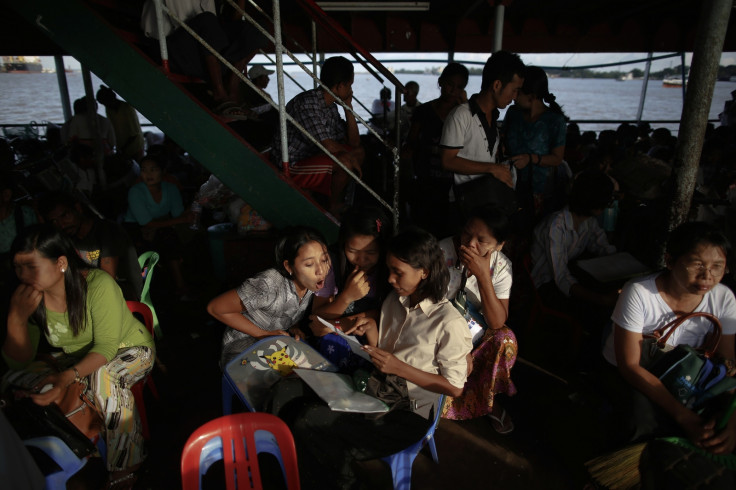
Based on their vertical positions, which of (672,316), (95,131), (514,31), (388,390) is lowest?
(388,390)

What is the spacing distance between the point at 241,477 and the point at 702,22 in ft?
12.1

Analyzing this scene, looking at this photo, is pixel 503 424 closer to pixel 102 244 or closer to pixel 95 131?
pixel 102 244

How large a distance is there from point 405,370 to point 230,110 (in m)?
2.80

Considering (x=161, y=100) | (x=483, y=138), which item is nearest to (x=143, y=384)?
(x=161, y=100)

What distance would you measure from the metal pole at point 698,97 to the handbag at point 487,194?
110cm

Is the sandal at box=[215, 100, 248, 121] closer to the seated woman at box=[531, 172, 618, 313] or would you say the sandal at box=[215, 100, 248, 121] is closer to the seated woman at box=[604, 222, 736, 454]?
the seated woman at box=[531, 172, 618, 313]

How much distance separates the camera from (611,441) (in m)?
2.41

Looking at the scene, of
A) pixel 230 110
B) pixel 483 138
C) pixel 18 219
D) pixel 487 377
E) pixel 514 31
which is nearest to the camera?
pixel 487 377

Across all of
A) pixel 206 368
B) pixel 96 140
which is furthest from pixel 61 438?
pixel 96 140

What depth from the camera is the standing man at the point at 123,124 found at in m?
7.79

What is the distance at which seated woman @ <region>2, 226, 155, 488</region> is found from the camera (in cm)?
216

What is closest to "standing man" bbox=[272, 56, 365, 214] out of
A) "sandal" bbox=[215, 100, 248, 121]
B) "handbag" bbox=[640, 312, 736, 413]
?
"sandal" bbox=[215, 100, 248, 121]

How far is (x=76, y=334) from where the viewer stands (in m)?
2.34

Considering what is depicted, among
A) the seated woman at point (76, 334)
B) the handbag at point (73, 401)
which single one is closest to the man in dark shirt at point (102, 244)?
the seated woman at point (76, 334)
